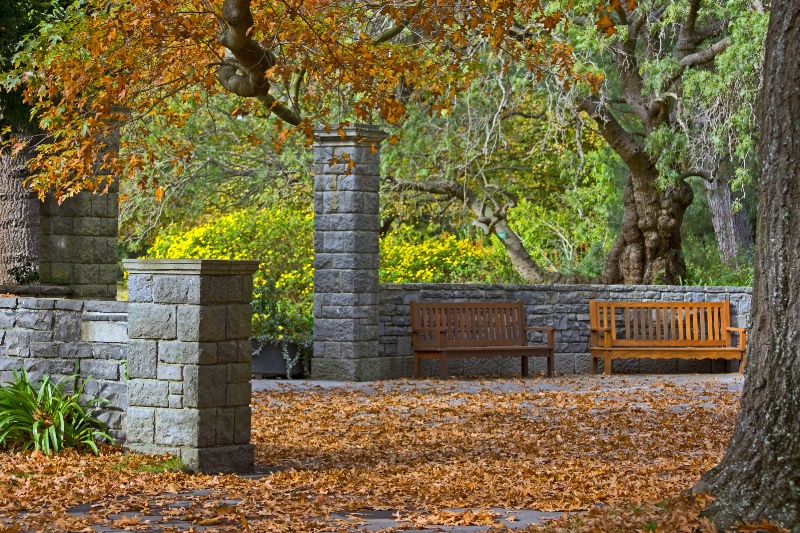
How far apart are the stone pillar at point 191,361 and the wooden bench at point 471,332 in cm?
582

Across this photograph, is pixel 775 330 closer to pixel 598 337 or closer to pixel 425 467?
pixel 425 467

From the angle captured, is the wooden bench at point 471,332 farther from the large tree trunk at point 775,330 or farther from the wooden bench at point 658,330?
the large tree trunk at point 775,330

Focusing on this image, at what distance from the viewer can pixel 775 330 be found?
498cm

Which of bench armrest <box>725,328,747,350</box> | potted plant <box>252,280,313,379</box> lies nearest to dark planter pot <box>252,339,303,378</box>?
potted plant <box>252,280,313,379</box>

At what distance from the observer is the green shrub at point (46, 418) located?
759 centimetres

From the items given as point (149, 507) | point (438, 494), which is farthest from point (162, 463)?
point (438, 494)

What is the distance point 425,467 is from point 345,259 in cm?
565

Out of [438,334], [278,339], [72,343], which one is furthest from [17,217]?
[72,343]

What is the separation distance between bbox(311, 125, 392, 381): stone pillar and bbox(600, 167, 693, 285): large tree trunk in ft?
14.6

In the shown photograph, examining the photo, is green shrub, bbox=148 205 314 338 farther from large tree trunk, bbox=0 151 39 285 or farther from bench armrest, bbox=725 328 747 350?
bench armrest, bbox=725 328 747 350

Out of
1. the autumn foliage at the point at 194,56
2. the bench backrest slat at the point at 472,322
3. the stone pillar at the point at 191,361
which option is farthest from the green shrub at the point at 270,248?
the stone pillar at the point at 191,361

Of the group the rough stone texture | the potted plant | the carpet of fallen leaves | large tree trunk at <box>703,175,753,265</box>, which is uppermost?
large tree trunk at <box>703,175,753,265</box>

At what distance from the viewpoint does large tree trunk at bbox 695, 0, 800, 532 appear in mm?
4895

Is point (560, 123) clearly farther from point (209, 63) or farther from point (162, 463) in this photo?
point (162, 463)
